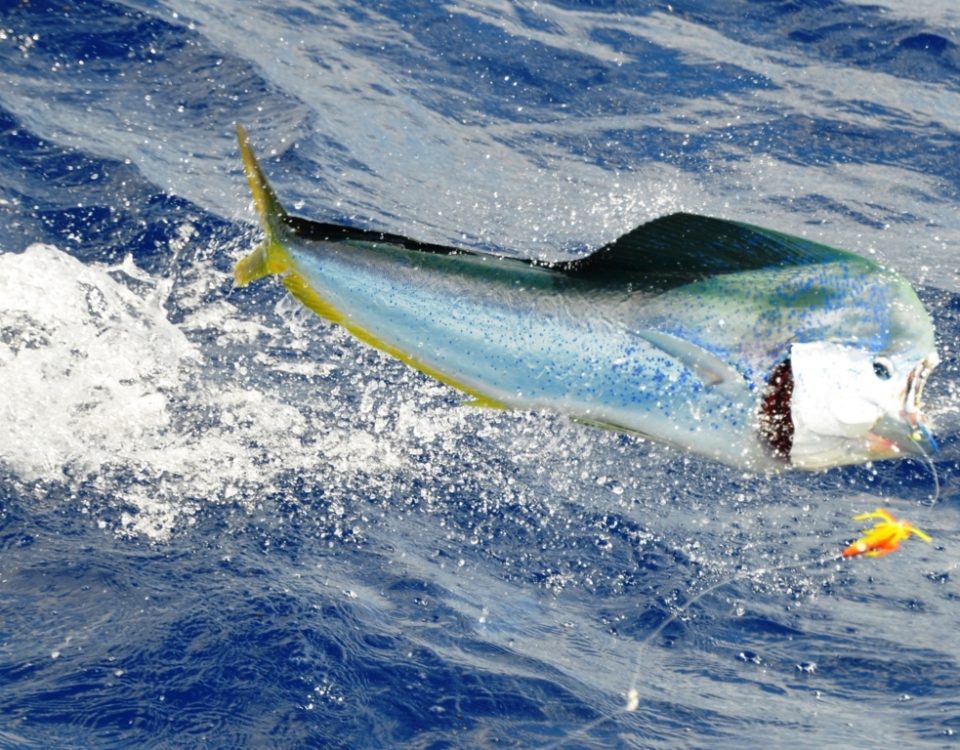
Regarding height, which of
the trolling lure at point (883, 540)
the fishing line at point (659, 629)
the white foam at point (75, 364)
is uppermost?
the trolling lure at point (883, 540)

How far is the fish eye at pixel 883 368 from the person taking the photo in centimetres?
294

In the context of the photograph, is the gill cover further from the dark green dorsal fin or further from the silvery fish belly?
the dark green dorsal fin

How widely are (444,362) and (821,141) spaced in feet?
22.4

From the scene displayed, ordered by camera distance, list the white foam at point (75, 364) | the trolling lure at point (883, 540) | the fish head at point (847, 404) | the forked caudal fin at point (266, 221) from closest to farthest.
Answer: the fish head at point (847, 404) → the forked caudal fin at point (266, 221) → the trolling lure at point (883, 540) → the white foam at point (75, 364)

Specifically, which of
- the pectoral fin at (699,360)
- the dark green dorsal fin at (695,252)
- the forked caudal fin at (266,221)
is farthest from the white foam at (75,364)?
the pectoral fin at (699,360)

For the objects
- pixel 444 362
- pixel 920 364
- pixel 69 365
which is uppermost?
pixel 920 364

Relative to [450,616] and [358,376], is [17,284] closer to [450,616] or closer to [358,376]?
[358,376]

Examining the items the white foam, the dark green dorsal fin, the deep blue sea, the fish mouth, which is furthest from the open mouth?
the white foam

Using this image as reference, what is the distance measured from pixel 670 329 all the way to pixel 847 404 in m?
0.43

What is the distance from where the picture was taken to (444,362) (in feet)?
10.3

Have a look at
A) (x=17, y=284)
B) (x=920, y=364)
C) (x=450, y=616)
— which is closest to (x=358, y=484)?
(x=450, y=616)

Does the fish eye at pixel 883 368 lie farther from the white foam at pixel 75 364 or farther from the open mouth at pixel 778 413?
the white foam at pixel 75 364

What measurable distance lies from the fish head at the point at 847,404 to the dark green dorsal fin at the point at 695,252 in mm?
265

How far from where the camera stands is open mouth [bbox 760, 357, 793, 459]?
A: 294cm
